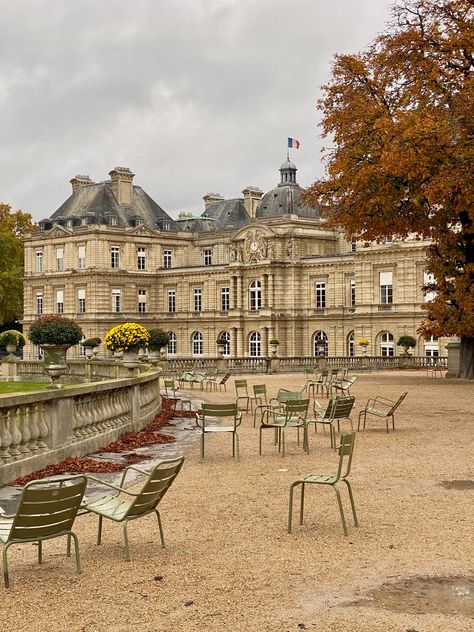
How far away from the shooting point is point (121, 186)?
73375 mm

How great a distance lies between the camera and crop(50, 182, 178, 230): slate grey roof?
7156 cm

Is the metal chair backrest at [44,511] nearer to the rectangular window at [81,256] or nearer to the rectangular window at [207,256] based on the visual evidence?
the rectangular window at [81,256]

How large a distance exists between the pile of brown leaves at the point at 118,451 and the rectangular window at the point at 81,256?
168ft

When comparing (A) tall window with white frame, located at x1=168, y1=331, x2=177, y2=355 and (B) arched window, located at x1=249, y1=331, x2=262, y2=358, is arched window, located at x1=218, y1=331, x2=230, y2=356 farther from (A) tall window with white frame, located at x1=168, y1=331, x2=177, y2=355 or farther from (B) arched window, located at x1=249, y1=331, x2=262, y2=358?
(A) tall window with white frame, located at x1=168, y1=331, x2=177, y2=355

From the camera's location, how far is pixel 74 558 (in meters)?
7.79

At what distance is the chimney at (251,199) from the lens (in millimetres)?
74438

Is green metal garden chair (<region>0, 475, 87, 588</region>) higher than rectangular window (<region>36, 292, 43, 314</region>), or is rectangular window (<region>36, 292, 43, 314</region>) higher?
rectangular window (<region>36, 292, 43, 314</region>)

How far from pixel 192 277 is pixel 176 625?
6343cm

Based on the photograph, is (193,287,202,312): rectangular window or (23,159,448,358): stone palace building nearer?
(23,159,448,358): stone palace building

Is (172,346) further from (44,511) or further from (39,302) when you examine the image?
(44,511)

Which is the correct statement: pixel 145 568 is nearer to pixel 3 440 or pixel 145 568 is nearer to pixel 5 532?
pixel 5 532

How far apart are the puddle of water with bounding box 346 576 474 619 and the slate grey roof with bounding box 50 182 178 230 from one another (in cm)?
6520

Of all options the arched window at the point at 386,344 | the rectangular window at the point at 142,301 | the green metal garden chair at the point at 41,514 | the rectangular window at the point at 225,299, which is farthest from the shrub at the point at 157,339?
Answer: the rectangular window at the point at 142,301

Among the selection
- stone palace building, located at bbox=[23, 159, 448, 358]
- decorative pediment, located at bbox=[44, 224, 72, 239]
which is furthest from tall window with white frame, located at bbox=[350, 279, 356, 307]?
decorative pediment, located at bbox=[44, 224, 72, 239]
